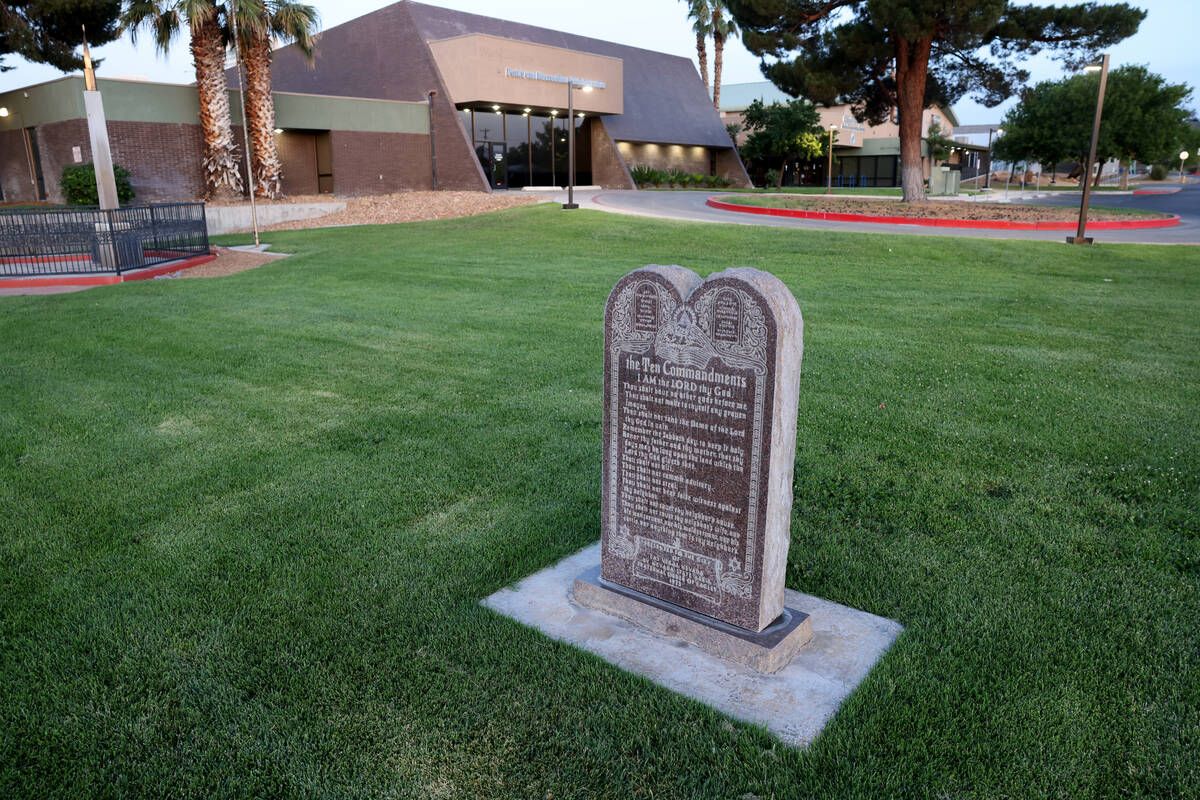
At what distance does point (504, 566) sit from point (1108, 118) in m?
A: 61.5

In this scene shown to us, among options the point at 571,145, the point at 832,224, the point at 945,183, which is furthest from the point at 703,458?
the point at 945,183

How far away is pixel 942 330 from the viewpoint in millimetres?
10055

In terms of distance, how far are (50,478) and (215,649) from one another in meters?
2.82

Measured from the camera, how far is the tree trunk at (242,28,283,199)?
91.1ft

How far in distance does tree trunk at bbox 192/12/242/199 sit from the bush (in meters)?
2.53

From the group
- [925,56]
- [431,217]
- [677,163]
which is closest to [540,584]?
[431,217]

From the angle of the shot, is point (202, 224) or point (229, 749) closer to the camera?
point (229, 749)

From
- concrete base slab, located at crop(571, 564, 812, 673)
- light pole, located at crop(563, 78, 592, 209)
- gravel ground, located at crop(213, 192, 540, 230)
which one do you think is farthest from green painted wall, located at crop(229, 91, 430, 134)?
concrete base slab, located at crop(571, 564, 812, 673)

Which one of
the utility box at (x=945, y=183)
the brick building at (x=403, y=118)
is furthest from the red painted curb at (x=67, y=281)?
the utility box at (x=945, y=183)

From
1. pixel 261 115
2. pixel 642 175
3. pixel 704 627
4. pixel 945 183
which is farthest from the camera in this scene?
pixel 945 183

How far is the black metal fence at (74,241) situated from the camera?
1659 cm

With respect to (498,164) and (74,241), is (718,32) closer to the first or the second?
(498,164)

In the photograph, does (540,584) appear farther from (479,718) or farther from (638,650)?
(479,718)

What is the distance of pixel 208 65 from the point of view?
2695 cm
